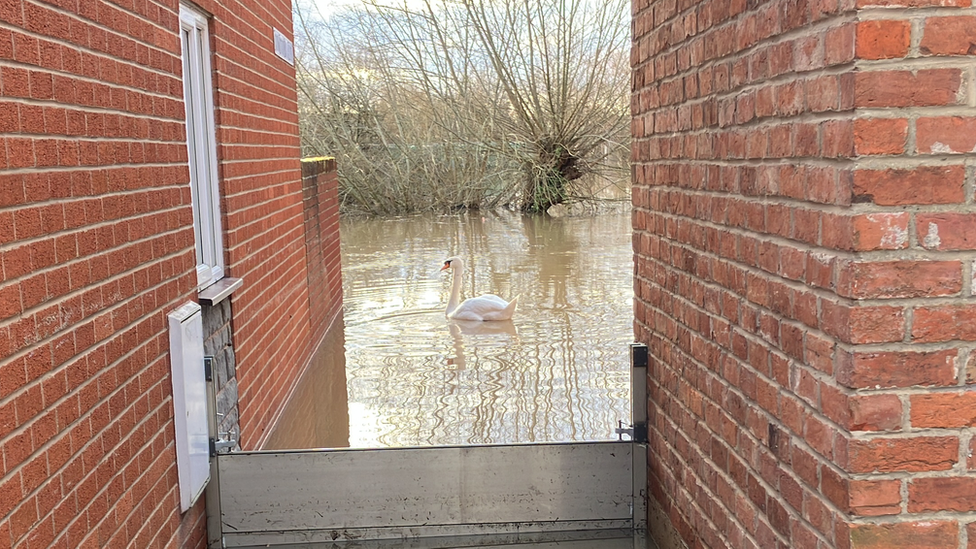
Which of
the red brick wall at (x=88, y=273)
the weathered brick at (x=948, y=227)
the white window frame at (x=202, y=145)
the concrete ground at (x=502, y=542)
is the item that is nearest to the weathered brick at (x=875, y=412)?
the weathered brick at (x=948, y=227)

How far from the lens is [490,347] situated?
30.2 feet

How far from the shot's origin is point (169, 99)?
14.3 ft

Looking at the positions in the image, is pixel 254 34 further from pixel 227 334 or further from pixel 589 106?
pixel 589 106

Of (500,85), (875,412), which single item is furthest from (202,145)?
(500,85)

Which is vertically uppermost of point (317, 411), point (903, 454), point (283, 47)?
point (283, 47)

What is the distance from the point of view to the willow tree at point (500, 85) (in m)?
22.8

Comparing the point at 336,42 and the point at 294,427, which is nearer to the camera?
→ the point at 294,427

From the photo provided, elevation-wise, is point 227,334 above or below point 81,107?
below

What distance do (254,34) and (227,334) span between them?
8.60 ft

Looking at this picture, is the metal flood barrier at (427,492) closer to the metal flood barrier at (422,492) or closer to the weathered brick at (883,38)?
the metal flood barrier at (422,492)

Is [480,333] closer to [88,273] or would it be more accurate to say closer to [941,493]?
[88,273]

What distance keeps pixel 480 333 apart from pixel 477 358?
1.09 m

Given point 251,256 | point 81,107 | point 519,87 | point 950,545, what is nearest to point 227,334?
point 251,256

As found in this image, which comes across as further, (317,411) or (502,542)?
(317,411)
